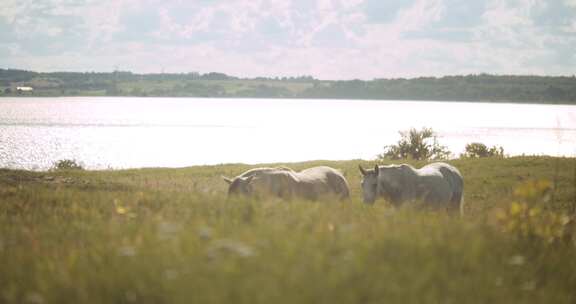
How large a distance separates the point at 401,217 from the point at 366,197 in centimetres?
696

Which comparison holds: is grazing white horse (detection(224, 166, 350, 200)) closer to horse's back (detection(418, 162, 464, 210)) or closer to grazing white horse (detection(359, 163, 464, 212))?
grazing white horse (detection(359, 163, 464, 212))

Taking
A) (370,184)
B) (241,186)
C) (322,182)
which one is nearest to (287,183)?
(241,186)

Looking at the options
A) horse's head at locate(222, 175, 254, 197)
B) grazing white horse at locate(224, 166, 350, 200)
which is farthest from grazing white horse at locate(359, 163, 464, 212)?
horse's head at locate(222, 175, 254, 197)

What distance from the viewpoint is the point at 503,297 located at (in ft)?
20.1

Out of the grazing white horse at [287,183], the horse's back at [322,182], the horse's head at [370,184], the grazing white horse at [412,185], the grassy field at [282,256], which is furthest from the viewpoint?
the horse's back at [322,182]

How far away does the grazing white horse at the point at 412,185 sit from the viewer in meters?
15.5

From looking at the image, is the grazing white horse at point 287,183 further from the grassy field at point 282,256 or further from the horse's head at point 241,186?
the grassy field at point 282,256

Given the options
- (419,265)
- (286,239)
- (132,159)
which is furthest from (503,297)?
(132,159)

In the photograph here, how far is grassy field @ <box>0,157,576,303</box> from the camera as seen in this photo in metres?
5.25

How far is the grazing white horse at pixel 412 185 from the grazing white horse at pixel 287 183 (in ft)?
2.80

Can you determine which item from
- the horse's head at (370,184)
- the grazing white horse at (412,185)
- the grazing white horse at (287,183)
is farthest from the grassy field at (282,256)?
the grazing white horse at (412,185)

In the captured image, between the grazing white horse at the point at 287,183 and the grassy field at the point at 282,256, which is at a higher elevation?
the grassy field at the point at 282,256

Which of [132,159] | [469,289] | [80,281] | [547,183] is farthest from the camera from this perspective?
[132,159]

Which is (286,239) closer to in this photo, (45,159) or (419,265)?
(419,265)
